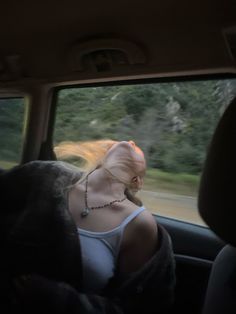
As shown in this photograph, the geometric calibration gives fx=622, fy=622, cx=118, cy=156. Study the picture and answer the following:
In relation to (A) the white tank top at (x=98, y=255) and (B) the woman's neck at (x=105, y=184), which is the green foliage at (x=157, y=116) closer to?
(B) the woman's neck at (x=105, y=184)

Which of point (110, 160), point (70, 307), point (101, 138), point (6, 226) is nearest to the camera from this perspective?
point (70, 307)

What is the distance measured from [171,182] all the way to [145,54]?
0.54 meters

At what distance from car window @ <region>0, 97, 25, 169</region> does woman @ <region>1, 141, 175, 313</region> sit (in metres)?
1.03

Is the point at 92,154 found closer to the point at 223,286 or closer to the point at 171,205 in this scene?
the point at 171,205

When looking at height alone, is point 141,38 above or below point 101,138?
above

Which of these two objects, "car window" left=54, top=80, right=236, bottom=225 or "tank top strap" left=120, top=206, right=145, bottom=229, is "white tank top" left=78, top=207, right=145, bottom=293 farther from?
"car window" left=54, top=80, right=236, bottom=225

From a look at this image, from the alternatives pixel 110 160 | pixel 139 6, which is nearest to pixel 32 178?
pixel 110 160

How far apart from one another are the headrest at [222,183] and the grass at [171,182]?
2.96ft

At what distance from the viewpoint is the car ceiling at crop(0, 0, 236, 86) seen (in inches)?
86.7

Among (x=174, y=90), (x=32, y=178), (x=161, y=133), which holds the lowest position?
(x=32, y=178)

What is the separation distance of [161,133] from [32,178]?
0.65 m

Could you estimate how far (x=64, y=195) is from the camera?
2238mm

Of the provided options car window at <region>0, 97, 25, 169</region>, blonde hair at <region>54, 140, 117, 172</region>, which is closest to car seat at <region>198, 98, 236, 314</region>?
blonde hair at <region>54, 140, 117, 172</region>

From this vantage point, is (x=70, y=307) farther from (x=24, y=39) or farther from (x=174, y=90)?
(x=24, y=39)
